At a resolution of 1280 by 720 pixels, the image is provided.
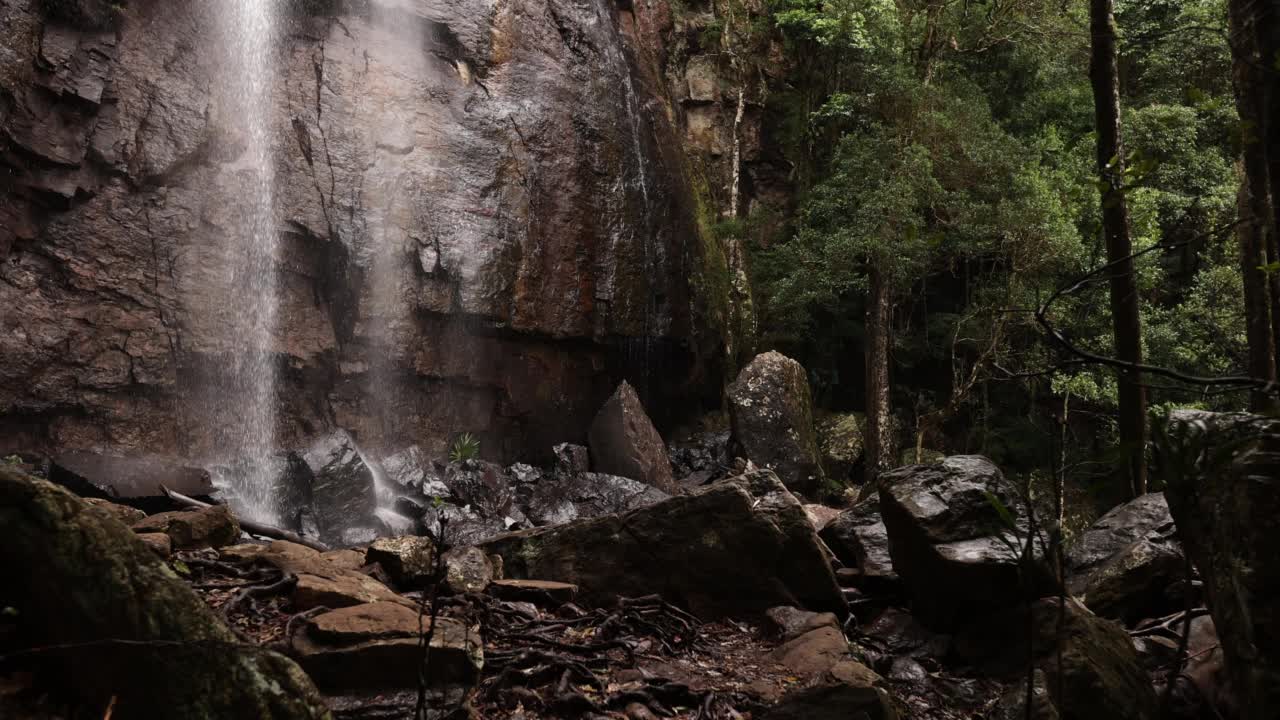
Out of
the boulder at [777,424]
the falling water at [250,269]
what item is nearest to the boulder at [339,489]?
the falling water at [250,269]

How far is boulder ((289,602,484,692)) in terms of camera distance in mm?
3484

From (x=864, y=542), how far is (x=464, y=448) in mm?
8329

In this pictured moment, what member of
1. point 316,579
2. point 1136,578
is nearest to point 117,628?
point 316,579

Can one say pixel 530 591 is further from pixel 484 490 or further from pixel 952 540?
pixel 484 490

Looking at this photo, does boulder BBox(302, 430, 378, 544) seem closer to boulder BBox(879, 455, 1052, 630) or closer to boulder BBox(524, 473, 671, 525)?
boulder BBox(524, 473, 671, 525)

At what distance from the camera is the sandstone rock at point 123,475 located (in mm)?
9328

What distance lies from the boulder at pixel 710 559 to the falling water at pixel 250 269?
7498mm

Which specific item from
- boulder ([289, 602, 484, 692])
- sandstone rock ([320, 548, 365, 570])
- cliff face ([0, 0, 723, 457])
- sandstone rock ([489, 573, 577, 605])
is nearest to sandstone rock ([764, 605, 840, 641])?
sandstone rock ([489, 573, 577, 605])

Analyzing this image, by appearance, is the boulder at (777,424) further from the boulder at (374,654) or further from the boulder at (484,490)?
the boulder at (374,654)

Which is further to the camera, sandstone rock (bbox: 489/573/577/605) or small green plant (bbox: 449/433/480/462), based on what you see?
small green plant (bbox: 449/433/480/462)

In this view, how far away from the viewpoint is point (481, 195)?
1420 centimetres

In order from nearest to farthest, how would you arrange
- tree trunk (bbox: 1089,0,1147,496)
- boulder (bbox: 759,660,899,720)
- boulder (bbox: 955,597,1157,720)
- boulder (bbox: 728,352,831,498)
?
boulder (bbox: 759,660,899,720) < boulder (bbox: 955,597,1157,720) < tree trunk (bbox: 1089,0,1147,496) < boulder (bbox: 728,352,831,498)

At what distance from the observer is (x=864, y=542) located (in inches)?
263

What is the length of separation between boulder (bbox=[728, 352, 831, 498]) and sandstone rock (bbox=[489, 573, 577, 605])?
10.3m
